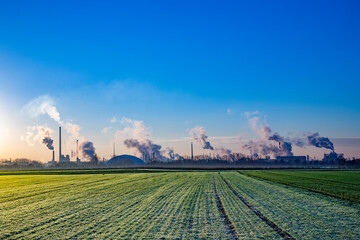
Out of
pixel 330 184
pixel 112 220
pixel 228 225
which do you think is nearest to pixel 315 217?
pixel 228 225

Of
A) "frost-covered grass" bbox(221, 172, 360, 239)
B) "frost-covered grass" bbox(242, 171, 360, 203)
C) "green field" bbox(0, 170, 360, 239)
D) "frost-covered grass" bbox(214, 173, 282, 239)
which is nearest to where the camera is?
"frost-covered grass" bbox(214, 173, 282, 239)

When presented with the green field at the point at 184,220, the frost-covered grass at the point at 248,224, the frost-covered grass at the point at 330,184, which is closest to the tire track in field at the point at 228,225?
the green field at the point at 184,220

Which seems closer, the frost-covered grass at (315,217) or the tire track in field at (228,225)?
the tire track in field at (228,225)

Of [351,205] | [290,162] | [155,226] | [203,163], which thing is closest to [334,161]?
[290,162]

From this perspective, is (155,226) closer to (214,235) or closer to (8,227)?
(214,235)

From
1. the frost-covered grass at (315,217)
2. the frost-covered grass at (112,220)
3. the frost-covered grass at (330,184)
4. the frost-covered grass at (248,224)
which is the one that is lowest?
the frost-covered grass at (330,184)

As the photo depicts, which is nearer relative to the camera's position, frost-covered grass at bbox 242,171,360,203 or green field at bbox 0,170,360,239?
green field at bbox 0,170,360,239

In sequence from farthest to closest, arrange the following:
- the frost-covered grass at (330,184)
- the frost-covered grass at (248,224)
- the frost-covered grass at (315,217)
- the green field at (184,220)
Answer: the frost-covered grass at (330,184) < the frost-covered grass at (315,217) < the green field at (184,220) < the frost-covered grass at (248,224)

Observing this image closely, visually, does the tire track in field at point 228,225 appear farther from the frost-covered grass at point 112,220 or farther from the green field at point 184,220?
the frost-covered grass at point 112,220

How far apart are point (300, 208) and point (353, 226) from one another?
4921mm

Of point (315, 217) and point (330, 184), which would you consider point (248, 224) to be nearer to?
point (315, 217)

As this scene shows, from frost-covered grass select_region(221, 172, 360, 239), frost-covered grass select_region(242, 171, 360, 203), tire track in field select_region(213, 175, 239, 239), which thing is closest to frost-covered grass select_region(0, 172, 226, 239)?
tire track in field select_region(213, 175, 239, 239)

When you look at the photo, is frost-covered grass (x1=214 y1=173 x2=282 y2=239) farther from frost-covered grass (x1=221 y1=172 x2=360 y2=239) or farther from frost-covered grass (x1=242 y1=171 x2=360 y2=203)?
frost-covered grass (x1=242 y1=171 x2=360 y2=203)

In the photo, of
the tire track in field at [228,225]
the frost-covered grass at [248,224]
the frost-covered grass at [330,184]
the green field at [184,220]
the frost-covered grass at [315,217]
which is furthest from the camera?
the frost-covered grass at [330,184]
